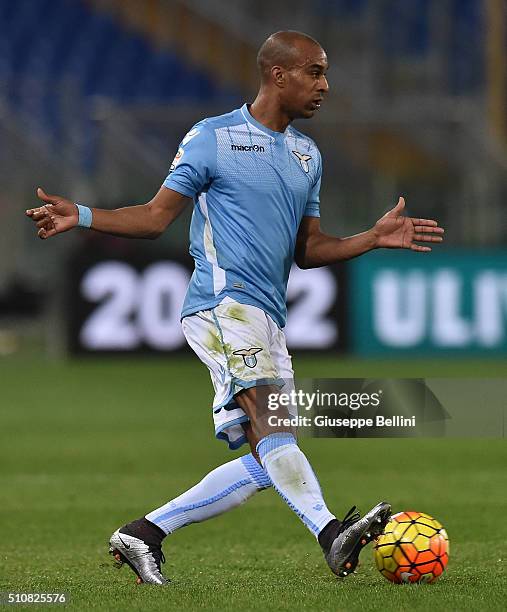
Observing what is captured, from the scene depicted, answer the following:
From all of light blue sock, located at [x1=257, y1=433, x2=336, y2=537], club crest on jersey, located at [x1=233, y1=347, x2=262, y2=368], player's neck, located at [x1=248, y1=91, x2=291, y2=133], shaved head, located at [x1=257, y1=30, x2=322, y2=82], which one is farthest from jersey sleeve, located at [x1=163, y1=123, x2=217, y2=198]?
light blue sock, located at [x1=257, y1=433, x2=336, y2=537]

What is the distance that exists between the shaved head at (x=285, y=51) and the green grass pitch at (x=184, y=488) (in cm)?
184

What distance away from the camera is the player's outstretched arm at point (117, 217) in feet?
15.0

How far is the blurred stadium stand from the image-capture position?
1575 cm

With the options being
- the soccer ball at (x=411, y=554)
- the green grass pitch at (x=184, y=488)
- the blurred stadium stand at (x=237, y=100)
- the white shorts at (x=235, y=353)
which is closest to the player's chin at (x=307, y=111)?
the white shorts at (x=235, y=353)

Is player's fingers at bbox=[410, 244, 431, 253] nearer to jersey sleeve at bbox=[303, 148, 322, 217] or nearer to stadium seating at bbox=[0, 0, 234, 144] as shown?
jersey sleeve at bbox=[303, 148, 322, 217]

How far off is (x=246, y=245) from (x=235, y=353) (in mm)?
395

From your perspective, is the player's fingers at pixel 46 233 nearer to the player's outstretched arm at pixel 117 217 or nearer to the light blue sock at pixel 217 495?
the player's outstretched arm at pixel 117 217

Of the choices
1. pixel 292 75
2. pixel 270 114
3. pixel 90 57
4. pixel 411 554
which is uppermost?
pixel 90 57

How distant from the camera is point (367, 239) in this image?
5078 mm

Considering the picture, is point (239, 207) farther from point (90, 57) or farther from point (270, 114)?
point (90, 57)

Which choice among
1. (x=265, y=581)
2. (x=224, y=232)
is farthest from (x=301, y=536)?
(x=224, y=232)

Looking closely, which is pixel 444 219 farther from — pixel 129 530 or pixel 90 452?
pixel 129 530

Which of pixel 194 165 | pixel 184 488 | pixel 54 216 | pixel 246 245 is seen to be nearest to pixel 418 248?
pixel 246 245

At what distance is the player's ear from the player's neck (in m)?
0.07
